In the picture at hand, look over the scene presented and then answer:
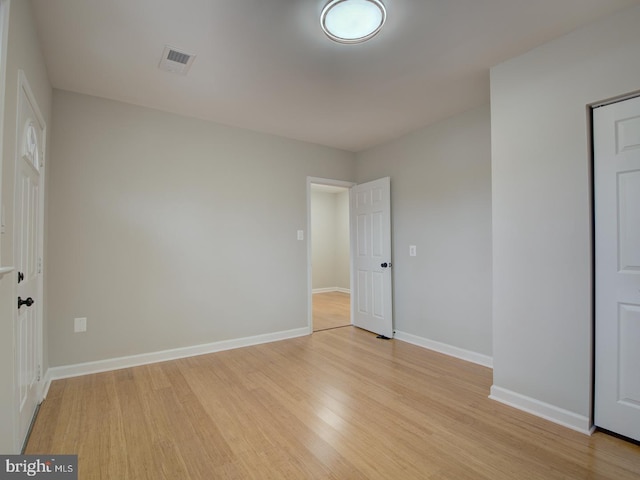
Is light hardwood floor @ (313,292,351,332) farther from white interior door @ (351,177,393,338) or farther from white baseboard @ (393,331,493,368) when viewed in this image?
white baseboard @ (393,331,493,368)

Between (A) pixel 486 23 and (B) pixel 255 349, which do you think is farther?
(B) pixel 255 349

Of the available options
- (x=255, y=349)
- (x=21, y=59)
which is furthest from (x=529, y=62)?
(x=255, y=349)

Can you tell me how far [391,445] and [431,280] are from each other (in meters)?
2.17

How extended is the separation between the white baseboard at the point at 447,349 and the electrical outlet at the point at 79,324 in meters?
3.47

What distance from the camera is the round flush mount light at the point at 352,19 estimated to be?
1.77m

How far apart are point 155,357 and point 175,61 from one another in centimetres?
280

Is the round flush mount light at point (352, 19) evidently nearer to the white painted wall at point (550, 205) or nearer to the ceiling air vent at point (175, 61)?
the ceiling air vent at point (175, 61)

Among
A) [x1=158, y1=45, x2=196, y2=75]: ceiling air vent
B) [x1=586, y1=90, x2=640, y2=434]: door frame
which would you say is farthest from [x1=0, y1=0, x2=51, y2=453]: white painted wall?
[x1=586, y1=90, x2=640, y2=434]: door frame

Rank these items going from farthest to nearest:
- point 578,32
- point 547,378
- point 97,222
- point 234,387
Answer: point 97,222 < point 234,387 < point 547,378 < point 578,32

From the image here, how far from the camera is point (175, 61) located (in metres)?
2.42

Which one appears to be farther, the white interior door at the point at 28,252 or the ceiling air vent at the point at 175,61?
the ceiling air vent at the point at 175,61

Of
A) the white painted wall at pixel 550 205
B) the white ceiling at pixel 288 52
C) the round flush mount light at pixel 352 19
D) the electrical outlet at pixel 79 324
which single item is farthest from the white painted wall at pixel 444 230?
the electrical outlet at pixel 79 324

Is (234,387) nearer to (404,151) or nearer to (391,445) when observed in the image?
(391,445)

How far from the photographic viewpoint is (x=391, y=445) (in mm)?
1891
